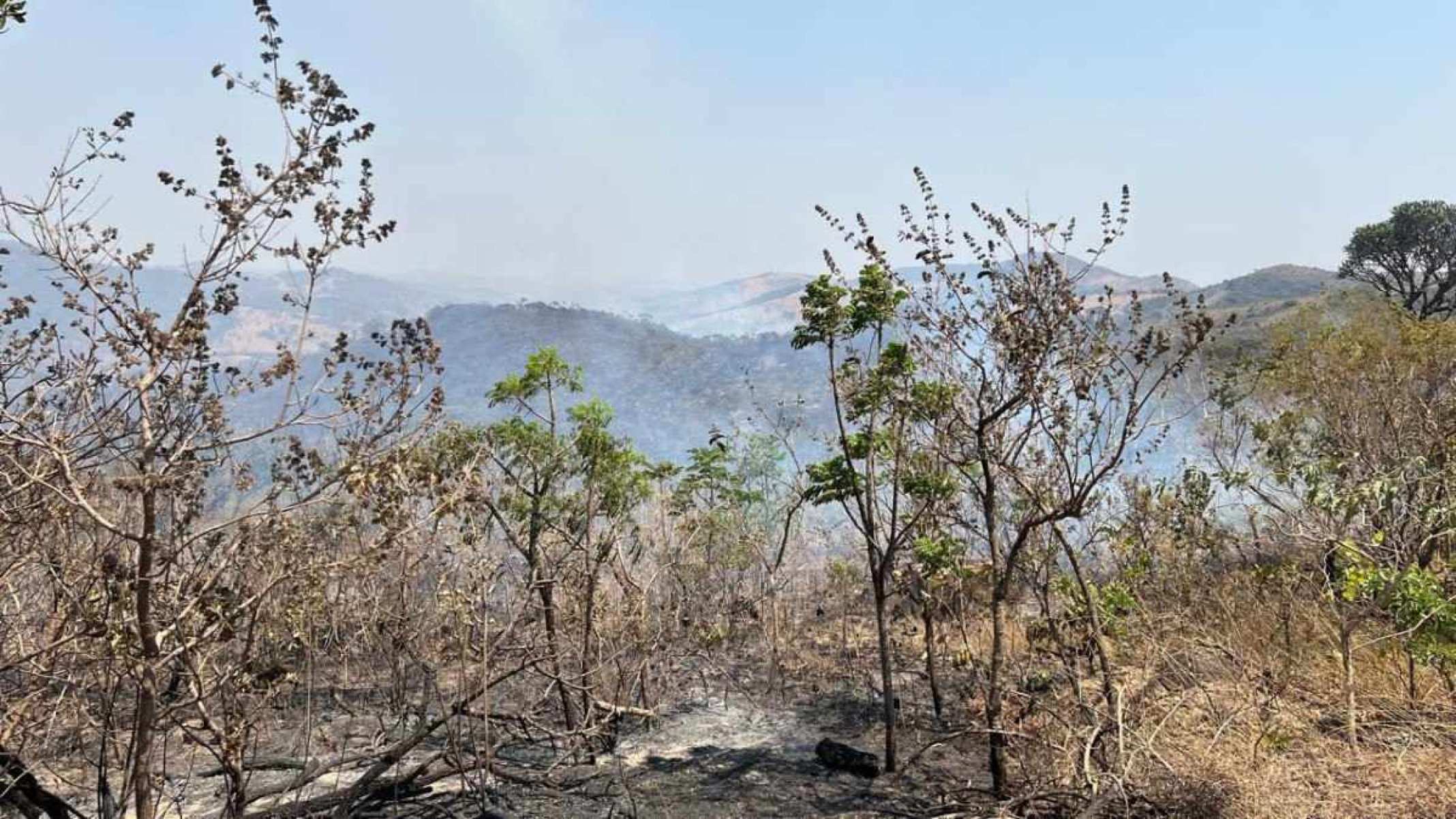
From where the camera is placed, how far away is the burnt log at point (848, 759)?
23.1 ft

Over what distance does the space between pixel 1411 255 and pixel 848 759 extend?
2486 centimetres

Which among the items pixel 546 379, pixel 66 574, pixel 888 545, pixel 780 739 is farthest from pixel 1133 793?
pixel 66 574

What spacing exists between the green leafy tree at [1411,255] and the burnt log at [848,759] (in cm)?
2228

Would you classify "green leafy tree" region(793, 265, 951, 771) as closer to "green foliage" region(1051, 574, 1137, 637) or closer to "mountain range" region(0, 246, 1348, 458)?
"green foliage" region(1051, 574, 1137, 637)

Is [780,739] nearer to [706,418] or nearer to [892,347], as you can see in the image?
[892,347]

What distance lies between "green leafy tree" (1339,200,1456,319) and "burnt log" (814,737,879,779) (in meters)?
22.3

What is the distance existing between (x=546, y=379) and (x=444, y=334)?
2474 inches

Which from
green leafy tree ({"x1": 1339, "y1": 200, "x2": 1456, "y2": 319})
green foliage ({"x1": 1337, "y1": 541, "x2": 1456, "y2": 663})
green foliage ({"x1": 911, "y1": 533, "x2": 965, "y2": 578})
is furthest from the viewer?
green leafy tree ({"x1": 1339, "y1": 200, "x2": 1456, "y2": 319})

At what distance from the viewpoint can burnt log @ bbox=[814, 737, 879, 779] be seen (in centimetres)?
703

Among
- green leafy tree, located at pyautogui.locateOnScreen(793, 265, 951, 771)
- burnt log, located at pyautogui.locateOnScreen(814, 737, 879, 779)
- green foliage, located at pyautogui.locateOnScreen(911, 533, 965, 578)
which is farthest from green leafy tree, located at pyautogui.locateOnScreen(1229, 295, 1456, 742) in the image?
burnt log, located at pyautogui.locateOnScreen(814, 737, 879, 779)

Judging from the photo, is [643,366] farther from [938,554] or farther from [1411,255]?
[938,554]

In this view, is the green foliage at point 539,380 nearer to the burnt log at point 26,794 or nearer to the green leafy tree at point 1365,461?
the burnt log at point 26,794

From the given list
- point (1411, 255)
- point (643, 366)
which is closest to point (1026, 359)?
point (1411, 255)

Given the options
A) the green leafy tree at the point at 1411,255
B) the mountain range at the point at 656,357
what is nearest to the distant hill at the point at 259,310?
the mountain range at the point at 656,357
